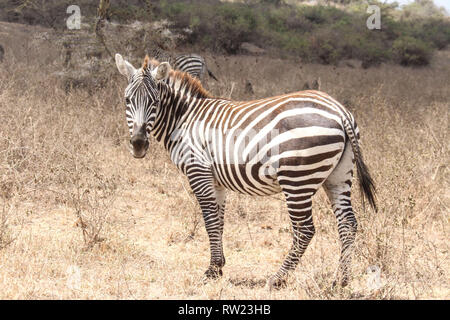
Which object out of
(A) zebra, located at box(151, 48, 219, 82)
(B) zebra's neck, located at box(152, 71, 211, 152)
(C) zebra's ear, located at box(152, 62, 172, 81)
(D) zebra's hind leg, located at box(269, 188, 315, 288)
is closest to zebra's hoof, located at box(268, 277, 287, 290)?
(D) zebra's hind leg, located at box(269, 188, 315, 288)

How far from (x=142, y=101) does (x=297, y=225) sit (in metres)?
1.67

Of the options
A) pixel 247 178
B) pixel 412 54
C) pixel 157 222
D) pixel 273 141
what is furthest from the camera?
pixel 412 54

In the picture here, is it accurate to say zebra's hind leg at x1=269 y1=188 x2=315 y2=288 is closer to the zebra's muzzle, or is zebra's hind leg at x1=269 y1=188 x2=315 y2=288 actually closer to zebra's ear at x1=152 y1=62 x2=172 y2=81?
the zebra's muzzle

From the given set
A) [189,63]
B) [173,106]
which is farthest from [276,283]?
[189,63]

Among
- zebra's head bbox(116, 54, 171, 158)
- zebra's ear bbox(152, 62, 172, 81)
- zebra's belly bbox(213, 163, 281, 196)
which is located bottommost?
zebra's belly bbox(213, 163, 281, 196)

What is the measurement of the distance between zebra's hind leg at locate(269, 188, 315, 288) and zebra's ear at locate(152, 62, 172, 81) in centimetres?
151

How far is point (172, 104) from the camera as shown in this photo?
14.9ft

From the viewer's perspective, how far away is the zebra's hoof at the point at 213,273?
14.0 feet

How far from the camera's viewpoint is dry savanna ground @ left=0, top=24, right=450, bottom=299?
154 inches

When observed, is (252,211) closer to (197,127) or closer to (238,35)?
(197,127)

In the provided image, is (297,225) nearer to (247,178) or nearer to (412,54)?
(247,178)

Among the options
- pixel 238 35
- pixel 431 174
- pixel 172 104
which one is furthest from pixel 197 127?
pixel 238 35

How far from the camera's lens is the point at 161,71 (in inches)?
170
